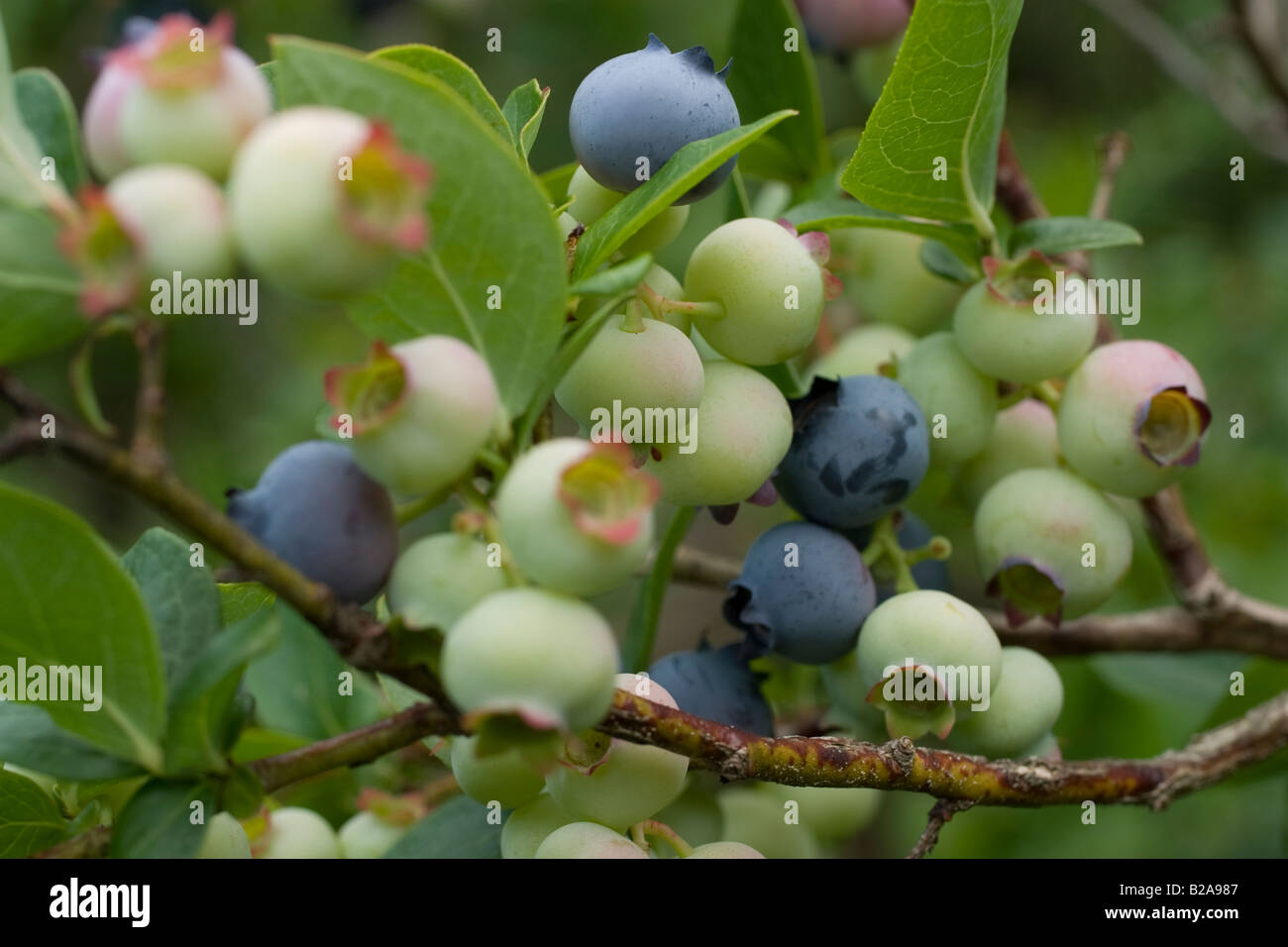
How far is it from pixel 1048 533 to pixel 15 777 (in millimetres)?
675

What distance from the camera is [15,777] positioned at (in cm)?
68

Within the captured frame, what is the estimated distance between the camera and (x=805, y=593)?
819mm

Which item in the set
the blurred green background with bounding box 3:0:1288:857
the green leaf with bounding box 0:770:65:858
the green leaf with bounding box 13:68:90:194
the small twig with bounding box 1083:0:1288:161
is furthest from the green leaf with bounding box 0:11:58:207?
the small twig with bounding box 1083:0:1288:161

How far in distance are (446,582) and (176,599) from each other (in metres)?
0.17

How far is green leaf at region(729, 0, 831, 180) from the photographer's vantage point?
106 centimetres

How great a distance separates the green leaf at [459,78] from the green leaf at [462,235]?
16cm

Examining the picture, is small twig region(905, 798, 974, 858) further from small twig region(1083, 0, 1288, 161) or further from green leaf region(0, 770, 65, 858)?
small twig region(1083, 0, 1288, 161)

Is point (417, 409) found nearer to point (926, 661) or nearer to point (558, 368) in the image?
point (558, 368)

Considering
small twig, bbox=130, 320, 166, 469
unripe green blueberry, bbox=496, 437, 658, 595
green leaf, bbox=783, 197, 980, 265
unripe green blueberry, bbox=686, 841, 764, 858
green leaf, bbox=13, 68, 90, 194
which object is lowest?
unripe green blueberry, bbox=686, 841, 764, 858

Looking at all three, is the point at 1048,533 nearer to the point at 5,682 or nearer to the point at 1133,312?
the point at 1133,312

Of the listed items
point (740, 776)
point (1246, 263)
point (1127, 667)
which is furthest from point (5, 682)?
point (1246, 263)

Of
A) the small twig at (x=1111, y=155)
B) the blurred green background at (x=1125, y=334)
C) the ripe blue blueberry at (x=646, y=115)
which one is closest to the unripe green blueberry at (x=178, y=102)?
the ripe blue blueberry at (x=646, y=115)

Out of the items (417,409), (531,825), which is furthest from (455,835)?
(417,409)

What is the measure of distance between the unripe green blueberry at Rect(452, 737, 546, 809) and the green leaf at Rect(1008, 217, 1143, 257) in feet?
1.71
